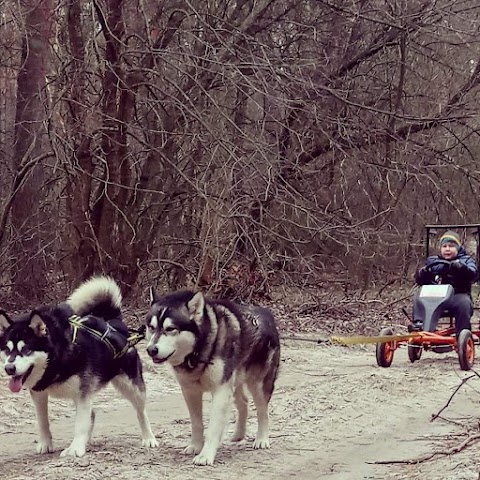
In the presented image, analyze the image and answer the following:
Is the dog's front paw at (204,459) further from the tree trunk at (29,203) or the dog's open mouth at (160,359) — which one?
the tree trunk at (29,203)

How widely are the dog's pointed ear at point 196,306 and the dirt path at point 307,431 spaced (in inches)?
40.8

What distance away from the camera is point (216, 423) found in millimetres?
6699

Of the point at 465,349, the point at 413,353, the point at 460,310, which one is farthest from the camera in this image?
the point at 413,353

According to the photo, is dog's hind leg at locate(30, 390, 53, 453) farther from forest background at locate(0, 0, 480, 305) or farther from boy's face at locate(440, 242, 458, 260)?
forest background at locate(0, 0, 480, 305)

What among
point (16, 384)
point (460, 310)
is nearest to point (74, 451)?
point (16, 384)

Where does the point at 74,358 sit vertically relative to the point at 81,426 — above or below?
above

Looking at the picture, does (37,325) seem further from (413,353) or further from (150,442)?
(413,353)

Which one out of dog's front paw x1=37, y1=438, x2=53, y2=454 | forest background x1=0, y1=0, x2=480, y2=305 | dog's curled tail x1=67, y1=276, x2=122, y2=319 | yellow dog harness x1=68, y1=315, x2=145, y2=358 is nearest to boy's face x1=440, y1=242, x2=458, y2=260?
forest background x1=0, y1=0, x2=480, y2=305

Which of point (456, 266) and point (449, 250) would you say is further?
point (449, 250)

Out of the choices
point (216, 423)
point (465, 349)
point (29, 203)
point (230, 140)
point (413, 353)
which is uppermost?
point (230, 140)

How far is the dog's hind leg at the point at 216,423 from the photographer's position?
661 cm

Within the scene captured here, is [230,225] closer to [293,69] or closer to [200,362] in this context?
[293,69]

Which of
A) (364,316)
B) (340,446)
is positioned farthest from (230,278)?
(340,446)

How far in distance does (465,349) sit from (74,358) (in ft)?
18.0
